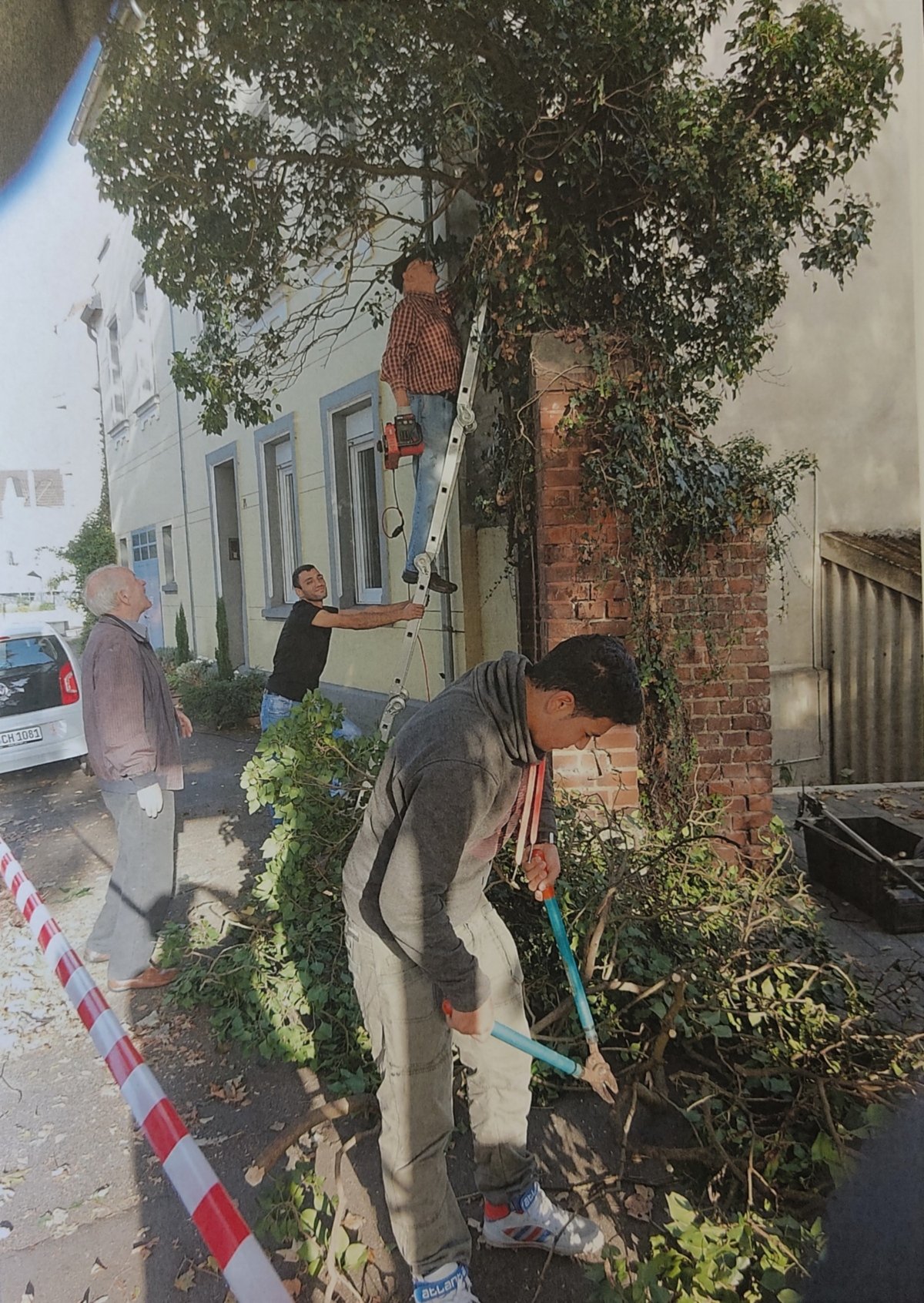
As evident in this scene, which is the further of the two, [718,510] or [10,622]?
[718,510]

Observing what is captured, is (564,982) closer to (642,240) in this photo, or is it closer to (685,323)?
(685,323)

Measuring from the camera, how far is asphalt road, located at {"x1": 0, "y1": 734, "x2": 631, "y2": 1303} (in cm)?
155

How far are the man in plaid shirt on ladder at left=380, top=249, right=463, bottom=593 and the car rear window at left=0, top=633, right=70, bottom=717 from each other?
77cm

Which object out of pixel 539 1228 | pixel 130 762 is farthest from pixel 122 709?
pixel 539 1228

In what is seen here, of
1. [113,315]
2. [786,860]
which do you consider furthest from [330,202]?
[786,860]

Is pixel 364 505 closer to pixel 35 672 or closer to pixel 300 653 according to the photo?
pixel 300 653

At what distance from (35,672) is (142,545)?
1.16 feet

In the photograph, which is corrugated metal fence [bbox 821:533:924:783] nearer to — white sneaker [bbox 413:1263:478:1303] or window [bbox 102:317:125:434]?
white sneaker [bbox 413:1263:478:1303]

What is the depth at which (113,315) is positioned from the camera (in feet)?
5.90

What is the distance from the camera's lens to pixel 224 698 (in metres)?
→ 1.90

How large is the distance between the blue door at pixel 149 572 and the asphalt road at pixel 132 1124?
254 mm

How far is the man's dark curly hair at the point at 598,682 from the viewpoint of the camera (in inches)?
60.1

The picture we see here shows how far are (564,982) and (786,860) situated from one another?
2.03 ft

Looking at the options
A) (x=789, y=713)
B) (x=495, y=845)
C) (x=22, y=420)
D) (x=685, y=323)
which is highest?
(x=685, y=323)
